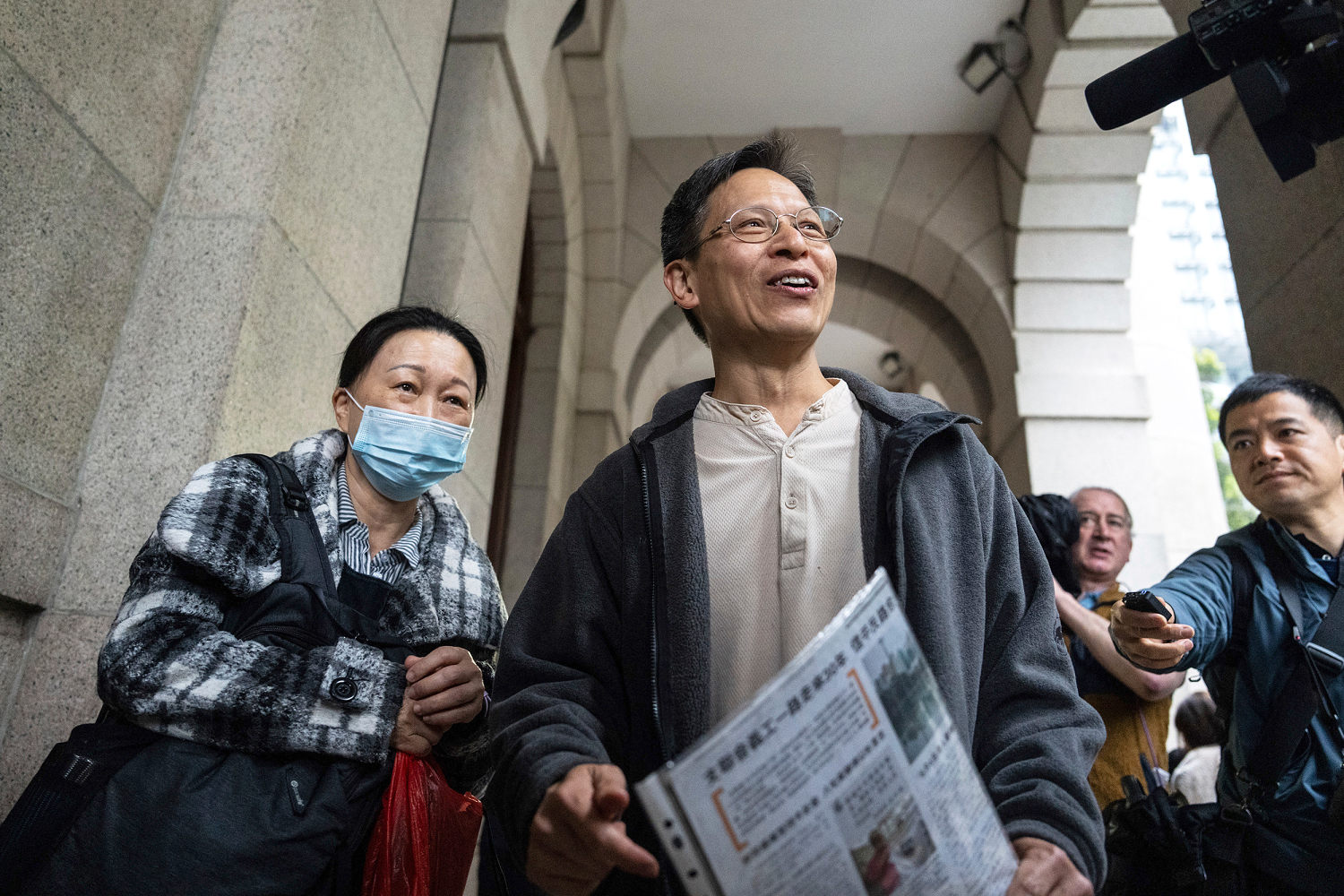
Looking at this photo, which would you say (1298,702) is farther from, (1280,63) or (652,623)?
(652,623)

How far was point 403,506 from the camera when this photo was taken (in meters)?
2.21

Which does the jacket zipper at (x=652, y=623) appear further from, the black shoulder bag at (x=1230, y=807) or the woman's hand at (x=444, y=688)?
the black shoulder bag at (x=1230, y=807)

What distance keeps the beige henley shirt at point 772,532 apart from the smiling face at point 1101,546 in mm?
2426

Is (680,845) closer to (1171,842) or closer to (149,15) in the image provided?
(1171,842)

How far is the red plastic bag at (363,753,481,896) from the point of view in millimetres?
1600

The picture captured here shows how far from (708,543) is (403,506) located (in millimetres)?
961

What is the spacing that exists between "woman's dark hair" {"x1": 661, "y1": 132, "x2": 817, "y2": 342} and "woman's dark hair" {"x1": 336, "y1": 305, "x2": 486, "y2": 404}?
0.67 m

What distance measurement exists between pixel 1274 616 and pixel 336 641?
2151mm

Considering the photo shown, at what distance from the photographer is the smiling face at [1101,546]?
3.69 meters

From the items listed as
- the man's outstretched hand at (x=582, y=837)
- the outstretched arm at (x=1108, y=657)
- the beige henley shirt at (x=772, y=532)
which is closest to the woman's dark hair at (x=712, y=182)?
the beige henley shirt at (x=772, y=532)

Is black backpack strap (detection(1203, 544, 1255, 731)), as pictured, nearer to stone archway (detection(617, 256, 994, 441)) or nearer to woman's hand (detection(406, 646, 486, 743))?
woman's hand (detection(406, 646, 486, 743))

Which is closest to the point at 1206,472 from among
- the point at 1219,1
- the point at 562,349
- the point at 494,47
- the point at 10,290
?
the point at 562,349

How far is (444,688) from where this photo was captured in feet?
→ 5.75

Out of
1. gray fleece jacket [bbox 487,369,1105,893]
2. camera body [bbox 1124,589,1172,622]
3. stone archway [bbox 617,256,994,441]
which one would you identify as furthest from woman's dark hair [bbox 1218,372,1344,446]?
stone archway [bbox 617,256,994,441]
